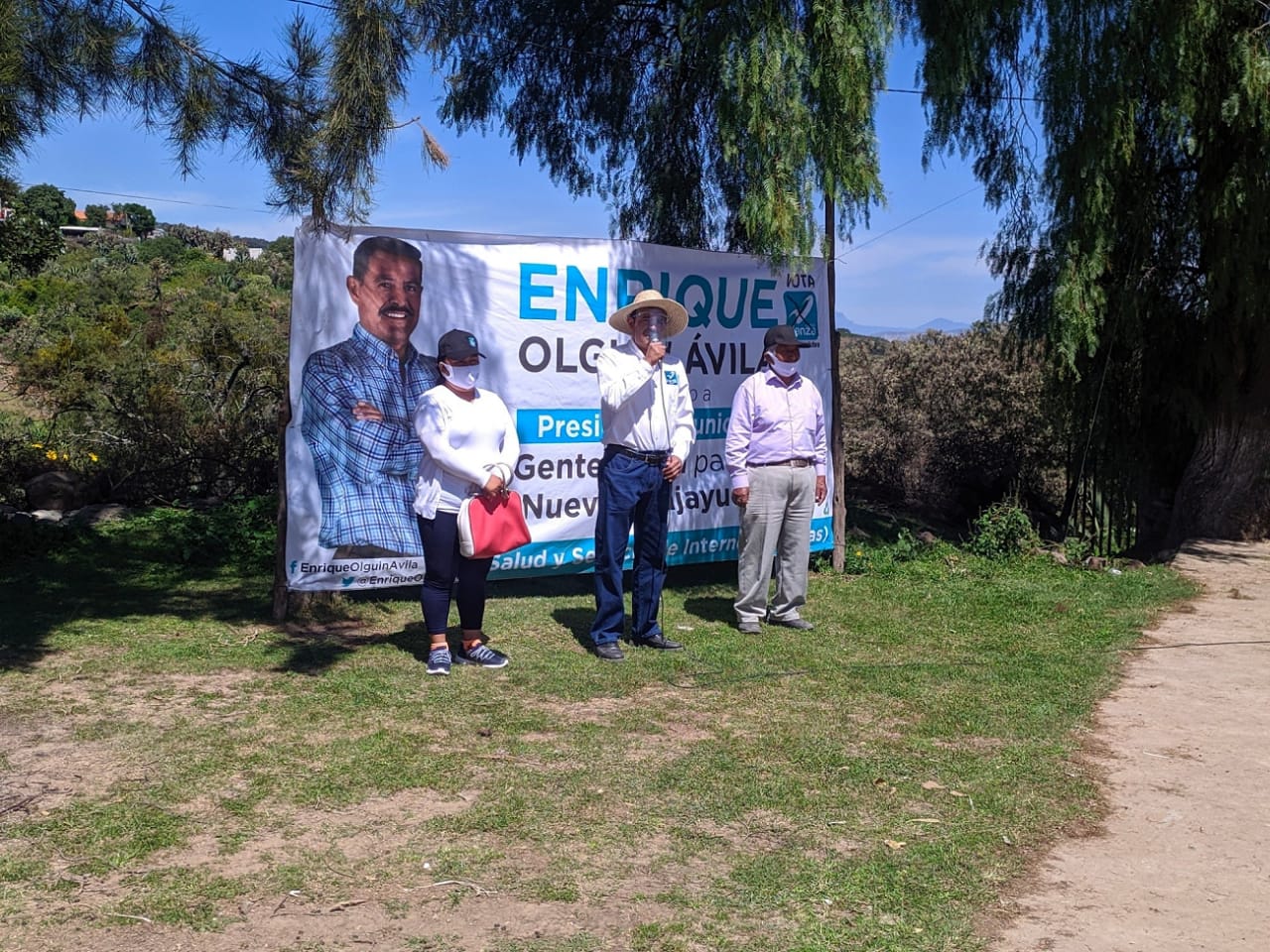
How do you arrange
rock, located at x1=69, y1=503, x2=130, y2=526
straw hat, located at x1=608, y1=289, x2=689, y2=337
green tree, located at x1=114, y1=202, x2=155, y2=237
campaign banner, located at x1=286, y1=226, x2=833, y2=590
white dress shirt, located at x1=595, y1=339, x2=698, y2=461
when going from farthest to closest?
green tree, located at x1=114, y1=202, x2=155, y2=237
rock, located at x1=69, y1=503, x2=130, y2=526
campaign banner, located at x1=286, y1=226, x2=833, y2=590
straw hat, located at x1=608, y1=289, x2=689, y2=337
white dress shirt, located at x1=595, y1=339, x2=698, y2=461

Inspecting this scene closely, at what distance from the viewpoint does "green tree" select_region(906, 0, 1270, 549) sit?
396 inches

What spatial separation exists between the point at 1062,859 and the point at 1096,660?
3115 millimetres

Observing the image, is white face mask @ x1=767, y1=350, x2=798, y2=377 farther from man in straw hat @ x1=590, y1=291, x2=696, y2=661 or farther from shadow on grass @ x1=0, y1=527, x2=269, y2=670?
shadow on grass @ x1=0, y1=527, x2=269, y2=670

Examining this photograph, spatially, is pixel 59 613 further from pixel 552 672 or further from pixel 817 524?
pixel 817 524

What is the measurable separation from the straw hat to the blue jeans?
0.87 meters

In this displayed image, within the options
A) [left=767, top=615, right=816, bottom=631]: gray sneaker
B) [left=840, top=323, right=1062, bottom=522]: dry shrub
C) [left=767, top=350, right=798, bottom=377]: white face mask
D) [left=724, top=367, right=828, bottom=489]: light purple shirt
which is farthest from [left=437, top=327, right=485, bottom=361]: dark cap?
[left=840, top=323, right=1062, bottom=522]: dry shrub

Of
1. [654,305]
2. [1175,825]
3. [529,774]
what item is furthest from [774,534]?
[1175,825]

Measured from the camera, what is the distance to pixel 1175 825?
4.81 meters

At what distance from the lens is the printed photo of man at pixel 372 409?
767 centimetres

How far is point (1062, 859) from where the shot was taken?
176 inches

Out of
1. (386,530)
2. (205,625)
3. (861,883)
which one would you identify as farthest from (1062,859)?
(205,625)

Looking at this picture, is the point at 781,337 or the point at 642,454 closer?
the point at 642,454

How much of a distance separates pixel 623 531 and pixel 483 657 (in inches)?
43.3

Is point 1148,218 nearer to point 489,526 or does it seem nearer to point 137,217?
point 489,526
